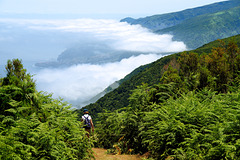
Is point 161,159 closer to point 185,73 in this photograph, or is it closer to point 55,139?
point 55,139

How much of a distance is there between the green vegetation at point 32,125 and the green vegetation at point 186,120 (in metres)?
2.72

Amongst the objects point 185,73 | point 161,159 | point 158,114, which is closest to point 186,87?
point 185,73

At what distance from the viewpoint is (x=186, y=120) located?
7035 millimetres

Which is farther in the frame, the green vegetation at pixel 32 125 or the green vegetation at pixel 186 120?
the green vegetation at pixel 186 120

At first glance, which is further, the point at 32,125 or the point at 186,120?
the point at 186,120

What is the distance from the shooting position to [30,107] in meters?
7.09

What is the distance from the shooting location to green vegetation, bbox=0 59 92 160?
5605mm

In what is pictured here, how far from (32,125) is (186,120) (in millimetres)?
5023

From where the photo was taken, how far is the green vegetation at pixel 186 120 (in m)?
5.72

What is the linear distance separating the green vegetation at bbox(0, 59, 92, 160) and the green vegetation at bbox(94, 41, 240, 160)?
2.72 m

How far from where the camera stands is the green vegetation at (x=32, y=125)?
561 cm

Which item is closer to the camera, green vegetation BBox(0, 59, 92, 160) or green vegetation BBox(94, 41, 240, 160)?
green vegetation BBox(0, 59, 92, 160)

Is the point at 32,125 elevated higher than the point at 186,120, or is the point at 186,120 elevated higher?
the point at 32,125

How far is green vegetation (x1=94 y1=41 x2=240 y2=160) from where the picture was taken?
5719 millimetres
